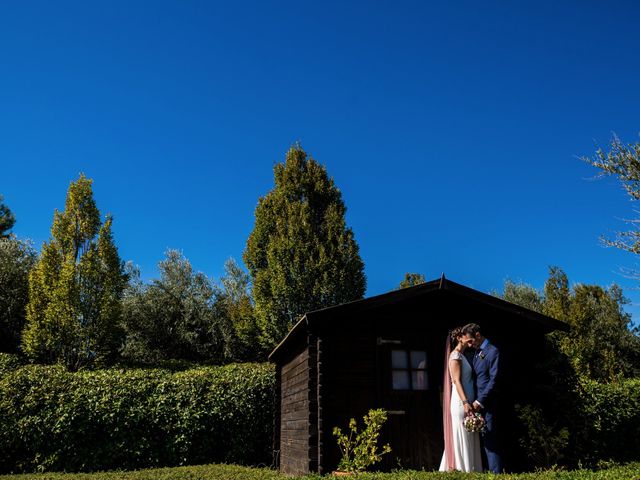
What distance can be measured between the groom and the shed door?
1.75 meters

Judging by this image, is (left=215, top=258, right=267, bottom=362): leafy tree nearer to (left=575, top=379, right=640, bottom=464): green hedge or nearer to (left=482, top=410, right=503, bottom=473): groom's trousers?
(left=575, top=379, right=640, bottom=464): green hedge

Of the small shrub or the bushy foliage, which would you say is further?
the bushy foliage

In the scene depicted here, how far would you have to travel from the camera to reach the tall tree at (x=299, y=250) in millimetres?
22094

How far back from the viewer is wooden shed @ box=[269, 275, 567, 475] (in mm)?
9414

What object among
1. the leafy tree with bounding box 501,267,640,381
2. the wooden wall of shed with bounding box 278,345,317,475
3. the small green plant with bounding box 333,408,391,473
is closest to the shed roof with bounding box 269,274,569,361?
the wooden wall of shed with bounding box 278,345,317,475

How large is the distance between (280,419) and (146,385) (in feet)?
11.9

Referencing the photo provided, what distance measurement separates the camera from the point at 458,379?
25.7 feet

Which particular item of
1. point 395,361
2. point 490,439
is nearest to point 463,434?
point 490,439

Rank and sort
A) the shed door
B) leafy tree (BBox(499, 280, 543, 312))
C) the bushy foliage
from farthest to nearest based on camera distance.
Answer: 1. leafy tree (BBox(499, 280, 543, 312))
2. the bushy foliage
3. the shed door

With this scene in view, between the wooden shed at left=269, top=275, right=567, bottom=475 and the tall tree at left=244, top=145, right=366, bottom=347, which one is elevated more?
the tall tree at left=244, top=145, right=366, bottom=347

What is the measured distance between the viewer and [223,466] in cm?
1234

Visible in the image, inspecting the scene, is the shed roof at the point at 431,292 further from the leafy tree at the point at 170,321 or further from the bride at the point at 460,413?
the leafy tree at the point at 170,321

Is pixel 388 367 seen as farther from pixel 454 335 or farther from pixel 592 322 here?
pixel 592 322

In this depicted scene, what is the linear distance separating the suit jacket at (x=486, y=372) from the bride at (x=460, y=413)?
128 mm
